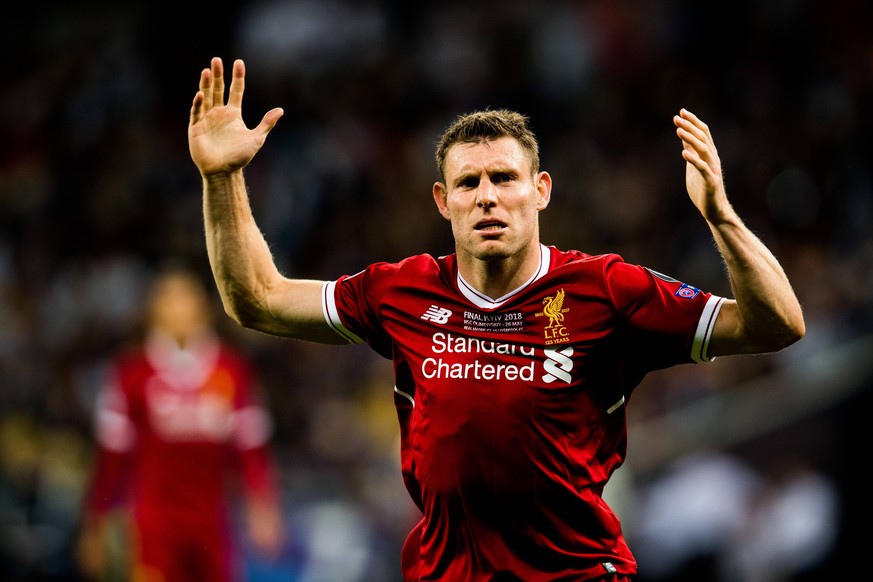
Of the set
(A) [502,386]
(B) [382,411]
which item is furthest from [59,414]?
(A) [502,386]

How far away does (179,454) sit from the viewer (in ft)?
27.2

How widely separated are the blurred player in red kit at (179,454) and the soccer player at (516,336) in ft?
13.0

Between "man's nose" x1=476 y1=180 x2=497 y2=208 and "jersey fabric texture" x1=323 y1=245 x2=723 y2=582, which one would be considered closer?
"jersey fabric texture" x1=323 y1=245 x2=723 y2=582

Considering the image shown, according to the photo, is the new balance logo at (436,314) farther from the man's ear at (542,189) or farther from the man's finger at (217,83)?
the man's finger at (217,83)

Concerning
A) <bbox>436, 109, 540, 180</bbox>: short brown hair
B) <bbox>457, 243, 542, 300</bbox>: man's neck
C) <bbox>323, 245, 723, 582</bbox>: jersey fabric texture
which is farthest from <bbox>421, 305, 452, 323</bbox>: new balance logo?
<bbox>436, 109, 540, 180</bbox>: short brown hair

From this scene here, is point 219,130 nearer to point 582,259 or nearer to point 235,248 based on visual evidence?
point 235,248

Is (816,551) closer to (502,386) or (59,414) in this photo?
(502,386)

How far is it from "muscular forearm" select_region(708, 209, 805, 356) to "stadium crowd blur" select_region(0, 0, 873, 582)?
5.13 meters

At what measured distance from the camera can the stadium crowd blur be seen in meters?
9.16

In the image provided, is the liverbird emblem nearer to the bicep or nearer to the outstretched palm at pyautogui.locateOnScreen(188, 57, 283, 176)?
the bicep

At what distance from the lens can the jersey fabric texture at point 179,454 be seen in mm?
8219

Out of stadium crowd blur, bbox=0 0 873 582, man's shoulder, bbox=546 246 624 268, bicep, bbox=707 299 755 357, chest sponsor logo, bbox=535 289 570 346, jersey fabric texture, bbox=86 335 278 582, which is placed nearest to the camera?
bicep, bbox=707 299 755 357

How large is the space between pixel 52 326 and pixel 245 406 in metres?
4.80

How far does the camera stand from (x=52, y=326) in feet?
41.4
